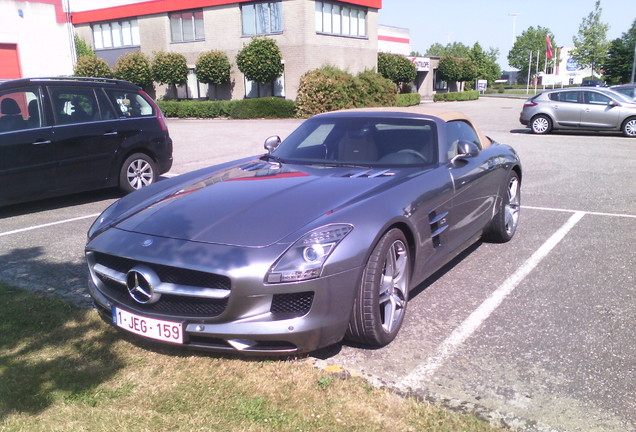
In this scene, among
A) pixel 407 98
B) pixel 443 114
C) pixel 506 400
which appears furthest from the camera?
pixel 407 98

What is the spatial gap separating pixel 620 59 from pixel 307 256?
66484 mm

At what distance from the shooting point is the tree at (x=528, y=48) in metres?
94.1

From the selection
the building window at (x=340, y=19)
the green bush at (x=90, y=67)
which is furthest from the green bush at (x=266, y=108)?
the green bush at (x=90, y=67)

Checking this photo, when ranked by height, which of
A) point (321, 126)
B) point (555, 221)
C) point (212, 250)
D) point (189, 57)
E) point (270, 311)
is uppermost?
point (189, 57)

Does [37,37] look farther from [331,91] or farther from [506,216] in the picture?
[506,216]

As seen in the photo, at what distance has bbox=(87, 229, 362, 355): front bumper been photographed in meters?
3.08

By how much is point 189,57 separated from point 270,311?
110ft

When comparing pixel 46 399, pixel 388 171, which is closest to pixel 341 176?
pixel 388 171

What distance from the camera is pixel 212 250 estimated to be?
3.22 metres

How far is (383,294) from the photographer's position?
3645mm

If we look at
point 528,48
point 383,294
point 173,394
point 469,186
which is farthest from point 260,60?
point 528,48

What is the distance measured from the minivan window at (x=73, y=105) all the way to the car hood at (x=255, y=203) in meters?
4.38

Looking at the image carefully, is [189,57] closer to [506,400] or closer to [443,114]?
[443,114]

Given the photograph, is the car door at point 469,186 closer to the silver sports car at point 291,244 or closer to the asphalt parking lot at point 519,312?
the silver sports car at point 291,244
